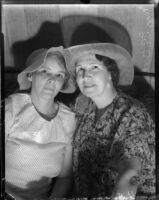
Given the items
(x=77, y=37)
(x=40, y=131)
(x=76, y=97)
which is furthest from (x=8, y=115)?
(x=77, y=37)

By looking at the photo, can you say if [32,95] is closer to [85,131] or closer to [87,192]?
[85,131]

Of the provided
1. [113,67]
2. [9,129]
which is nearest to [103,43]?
[113,67]

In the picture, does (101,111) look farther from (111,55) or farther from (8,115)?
(8,115)

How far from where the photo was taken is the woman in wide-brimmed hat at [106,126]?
3.38 ft

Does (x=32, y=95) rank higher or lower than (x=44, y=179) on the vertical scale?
higher

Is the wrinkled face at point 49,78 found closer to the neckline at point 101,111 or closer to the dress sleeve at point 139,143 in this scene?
the neckline at point 101,111

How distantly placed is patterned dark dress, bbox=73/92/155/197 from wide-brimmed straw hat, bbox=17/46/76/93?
10 centimetres

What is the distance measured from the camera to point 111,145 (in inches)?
41.1

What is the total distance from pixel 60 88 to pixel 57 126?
0.43ft

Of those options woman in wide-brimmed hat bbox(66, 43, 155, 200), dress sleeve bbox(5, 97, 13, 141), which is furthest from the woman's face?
dress sleeve bbox(5, 97, 13, 141)

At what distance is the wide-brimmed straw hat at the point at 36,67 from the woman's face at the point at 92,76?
4cm

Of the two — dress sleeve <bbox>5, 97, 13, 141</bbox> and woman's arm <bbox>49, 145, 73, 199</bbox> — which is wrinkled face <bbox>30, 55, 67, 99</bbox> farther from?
woman's arm <bbox>49, 145, 73, 199</bbox>

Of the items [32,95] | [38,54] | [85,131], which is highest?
[38,54]

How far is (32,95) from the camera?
3.49 ft
